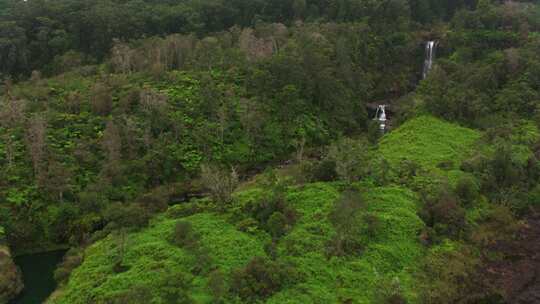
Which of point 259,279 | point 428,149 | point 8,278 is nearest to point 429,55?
point 428,149

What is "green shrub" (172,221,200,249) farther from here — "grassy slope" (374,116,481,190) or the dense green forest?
"grassy slope" (374,116,481,190)

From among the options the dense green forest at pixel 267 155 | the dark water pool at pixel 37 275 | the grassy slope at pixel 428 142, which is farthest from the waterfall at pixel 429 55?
the dark water pool at pixel 37 275

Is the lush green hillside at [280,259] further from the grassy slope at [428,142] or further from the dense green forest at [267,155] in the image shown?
the grassy slope at [428,142]

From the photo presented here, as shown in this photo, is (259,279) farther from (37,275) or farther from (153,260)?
(37,275)

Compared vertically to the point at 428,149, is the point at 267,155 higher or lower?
lower

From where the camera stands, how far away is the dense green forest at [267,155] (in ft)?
80.8

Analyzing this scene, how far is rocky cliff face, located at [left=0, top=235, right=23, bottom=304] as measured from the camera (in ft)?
82.6

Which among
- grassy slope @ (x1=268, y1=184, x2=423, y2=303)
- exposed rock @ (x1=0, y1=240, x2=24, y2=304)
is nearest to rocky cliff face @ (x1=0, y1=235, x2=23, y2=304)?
exposed rock @ (x1=0, y1=240, x2=24, y2=304)

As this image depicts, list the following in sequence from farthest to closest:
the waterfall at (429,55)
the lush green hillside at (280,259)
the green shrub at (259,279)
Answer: the waterfall at (429,55)
the lush green hillside at (280,259)
the green shrub at (259,279)

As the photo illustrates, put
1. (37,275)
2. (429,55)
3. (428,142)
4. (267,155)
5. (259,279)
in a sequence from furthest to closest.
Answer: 1. (429,55)
2. (267,155)
3. (428,142)
4. (37,275)
5. (259,279)

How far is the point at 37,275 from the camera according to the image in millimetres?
27859

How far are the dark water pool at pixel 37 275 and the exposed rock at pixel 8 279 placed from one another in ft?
1.25

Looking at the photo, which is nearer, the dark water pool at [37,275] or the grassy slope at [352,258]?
the grassy slope at [352,258]

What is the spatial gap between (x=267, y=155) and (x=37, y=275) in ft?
63.2
